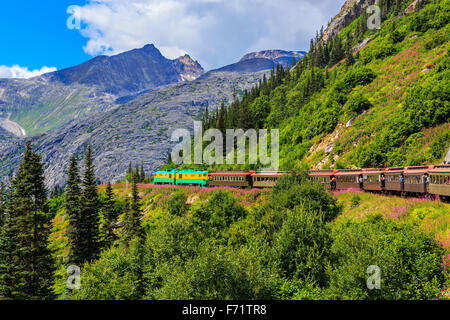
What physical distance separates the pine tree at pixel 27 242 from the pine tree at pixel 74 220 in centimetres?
336

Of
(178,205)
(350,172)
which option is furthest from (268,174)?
(178,205)

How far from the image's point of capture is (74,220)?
1345 inches

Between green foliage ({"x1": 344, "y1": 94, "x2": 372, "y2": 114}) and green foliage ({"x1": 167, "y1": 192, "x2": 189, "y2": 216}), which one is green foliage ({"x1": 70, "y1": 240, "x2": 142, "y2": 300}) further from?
green foliage ({"x1": 344, "y1": 94, "x2": 372, "y2": 114})

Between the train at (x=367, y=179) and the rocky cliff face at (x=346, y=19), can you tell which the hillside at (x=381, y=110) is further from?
the rocky cliff face at (x=346, y=19)

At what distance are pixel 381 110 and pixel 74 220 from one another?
182 feet

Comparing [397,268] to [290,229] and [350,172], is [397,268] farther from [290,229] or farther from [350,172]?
[350,172]

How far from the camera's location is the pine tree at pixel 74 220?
3343 centimetres

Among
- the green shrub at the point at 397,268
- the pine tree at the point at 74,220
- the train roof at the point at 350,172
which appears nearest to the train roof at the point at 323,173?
the train roof at the point at 350,172

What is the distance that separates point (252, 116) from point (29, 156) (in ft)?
266

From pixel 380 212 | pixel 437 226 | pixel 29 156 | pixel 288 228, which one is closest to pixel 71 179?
pixel 29 156

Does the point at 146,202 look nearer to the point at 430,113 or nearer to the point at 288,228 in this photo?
the point at 288,228

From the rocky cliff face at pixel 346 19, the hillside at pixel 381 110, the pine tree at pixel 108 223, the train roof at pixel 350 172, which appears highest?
the rocky cliff face at pixel 346 19

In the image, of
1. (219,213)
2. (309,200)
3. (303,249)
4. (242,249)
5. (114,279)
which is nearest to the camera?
(242,249)

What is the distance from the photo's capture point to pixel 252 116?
336ft
